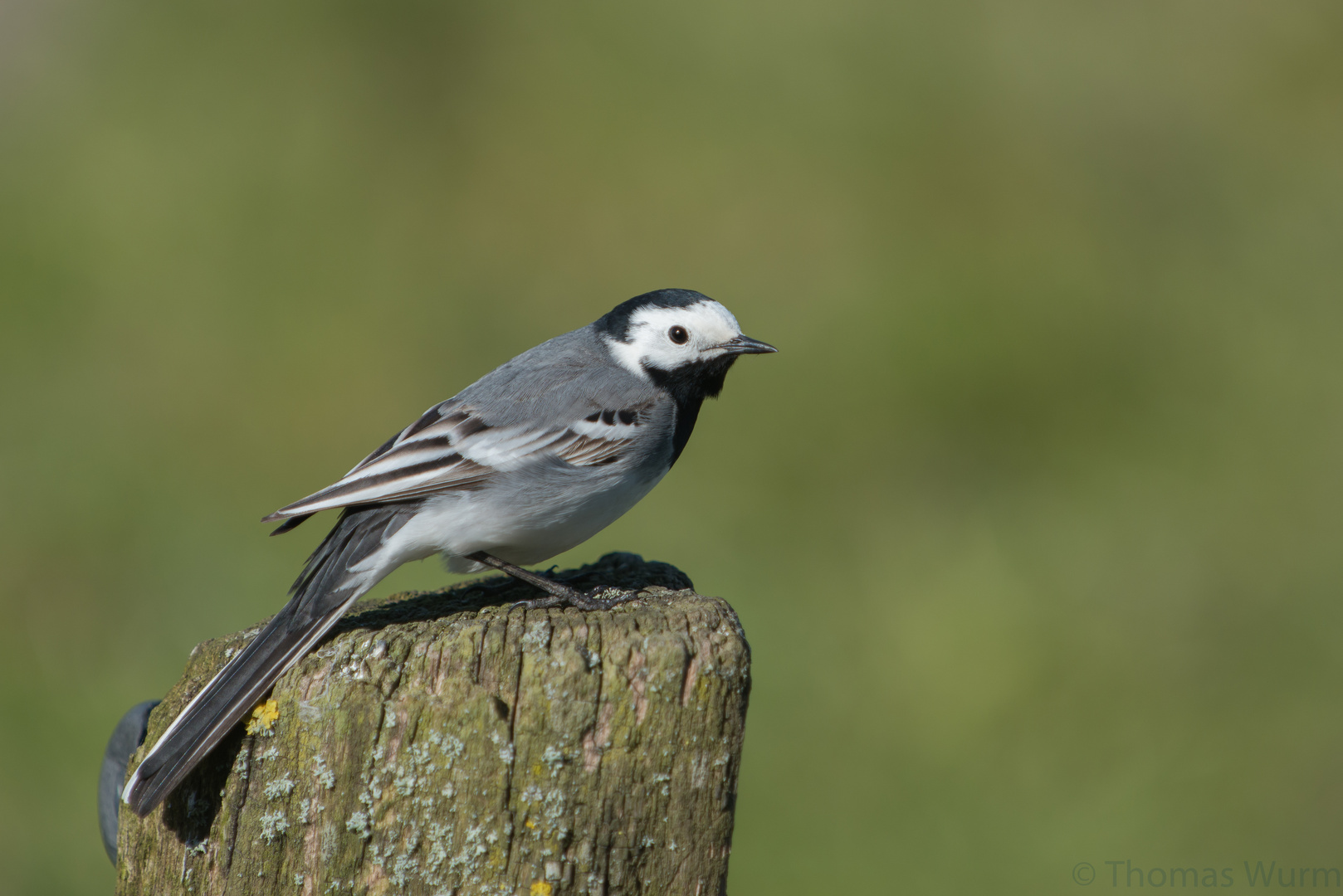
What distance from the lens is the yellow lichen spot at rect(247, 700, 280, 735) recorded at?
109 inches

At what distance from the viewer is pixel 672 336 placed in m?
4.86

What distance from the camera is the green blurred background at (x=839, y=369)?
6.60 meters

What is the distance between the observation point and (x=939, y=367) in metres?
9.21

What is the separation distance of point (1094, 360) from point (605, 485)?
258 inches

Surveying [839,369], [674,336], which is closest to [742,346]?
[674,336]

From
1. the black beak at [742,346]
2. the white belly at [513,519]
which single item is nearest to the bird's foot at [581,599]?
the white belly at [513,519]

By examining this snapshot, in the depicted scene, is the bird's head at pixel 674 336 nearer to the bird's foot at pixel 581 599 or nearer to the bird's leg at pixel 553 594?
the bird's leg at pixel 553 594

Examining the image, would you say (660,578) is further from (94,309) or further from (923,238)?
(94,309)

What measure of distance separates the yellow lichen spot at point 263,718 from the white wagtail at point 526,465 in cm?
16

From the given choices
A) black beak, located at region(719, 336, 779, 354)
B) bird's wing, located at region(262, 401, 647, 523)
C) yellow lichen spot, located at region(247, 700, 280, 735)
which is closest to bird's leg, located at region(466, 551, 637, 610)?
bird's wing, located at region(262, 401, 647, 523)

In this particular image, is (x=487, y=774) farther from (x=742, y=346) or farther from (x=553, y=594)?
(x=742, y=346)

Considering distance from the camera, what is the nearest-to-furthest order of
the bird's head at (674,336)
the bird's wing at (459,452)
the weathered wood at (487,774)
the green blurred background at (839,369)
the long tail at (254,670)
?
1. the weathered wood at (487,774)
2. the long tail at (254,670)
3. the bird's wing at (459,452)
4. the bird's head at (674,336)
5. the green blurred background at (839,369)

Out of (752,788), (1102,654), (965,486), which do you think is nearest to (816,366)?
(965,486)

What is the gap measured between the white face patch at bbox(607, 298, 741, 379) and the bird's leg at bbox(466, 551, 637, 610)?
3.95 feet
